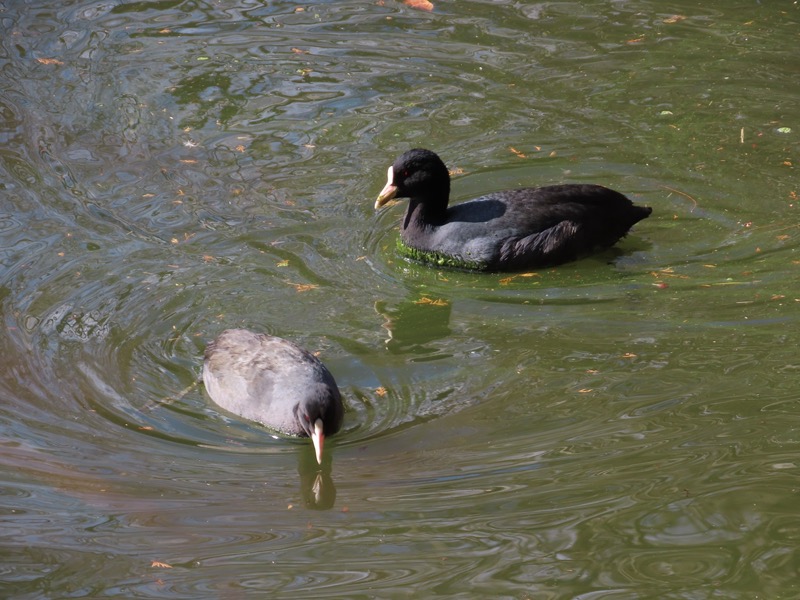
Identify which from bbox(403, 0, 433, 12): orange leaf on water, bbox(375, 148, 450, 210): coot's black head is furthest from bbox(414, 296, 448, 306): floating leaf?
bbox(403, 0, 433, 12): orange leaf on water

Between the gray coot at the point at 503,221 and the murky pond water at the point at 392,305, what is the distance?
173mm

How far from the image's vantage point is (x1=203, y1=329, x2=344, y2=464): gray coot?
646 cm

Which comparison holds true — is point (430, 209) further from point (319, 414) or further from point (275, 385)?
point (319, 414)

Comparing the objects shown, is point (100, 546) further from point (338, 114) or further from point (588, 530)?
point (338, 114)

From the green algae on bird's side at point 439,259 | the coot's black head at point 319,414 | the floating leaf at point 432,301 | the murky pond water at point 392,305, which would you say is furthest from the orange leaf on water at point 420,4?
the coot's black head at point 319,414

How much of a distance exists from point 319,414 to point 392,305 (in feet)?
6.92

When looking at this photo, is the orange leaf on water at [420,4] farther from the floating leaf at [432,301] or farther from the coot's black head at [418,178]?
the floating leaf at [432,301]

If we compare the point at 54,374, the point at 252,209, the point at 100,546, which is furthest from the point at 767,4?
the point at 100,546

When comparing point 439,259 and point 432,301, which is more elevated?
point 439,259

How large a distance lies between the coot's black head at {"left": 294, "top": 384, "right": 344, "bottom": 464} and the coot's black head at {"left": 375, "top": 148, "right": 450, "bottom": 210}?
9.07 ft

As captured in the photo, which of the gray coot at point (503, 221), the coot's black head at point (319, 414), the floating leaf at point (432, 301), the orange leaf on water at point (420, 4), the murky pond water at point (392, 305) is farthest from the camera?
the orange leaf on water at point (420, 4)

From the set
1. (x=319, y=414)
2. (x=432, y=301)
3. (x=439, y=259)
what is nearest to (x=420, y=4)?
(x=439, y=259)

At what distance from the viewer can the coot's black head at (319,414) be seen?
6359mm

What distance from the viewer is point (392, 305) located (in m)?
8.38
